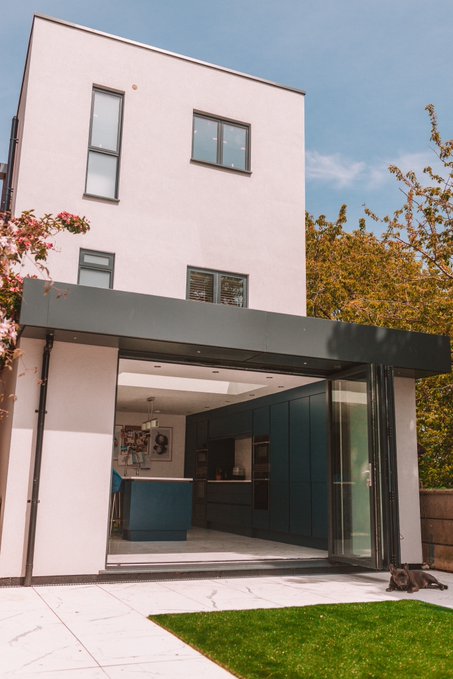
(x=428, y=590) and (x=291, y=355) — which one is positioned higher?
(x=291, y=355)

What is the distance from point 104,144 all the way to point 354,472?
6.05 meters

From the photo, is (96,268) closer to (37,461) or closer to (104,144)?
(104,144)

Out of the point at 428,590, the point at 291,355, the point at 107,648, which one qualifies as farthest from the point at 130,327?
the point at 428,590

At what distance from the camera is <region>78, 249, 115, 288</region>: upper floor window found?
9352mm

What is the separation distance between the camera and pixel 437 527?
8906 millimetres

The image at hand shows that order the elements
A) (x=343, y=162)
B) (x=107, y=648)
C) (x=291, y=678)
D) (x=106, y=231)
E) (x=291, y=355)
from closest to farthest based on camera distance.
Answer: (x=291, y=678), (x=107, y=648), (x=291, y=355), (x=106, y=231), (x=343, y=162)

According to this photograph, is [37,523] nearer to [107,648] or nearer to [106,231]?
[107,648]

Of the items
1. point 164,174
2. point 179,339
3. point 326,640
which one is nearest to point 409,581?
point 326,640

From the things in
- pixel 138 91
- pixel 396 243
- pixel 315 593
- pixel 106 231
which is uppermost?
pixel 138 91

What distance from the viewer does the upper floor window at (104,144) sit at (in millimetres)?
9837

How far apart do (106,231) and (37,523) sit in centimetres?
442

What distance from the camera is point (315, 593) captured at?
673cm

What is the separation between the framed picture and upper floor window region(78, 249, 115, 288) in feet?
22.8

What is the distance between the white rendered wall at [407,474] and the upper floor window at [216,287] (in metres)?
2.79
